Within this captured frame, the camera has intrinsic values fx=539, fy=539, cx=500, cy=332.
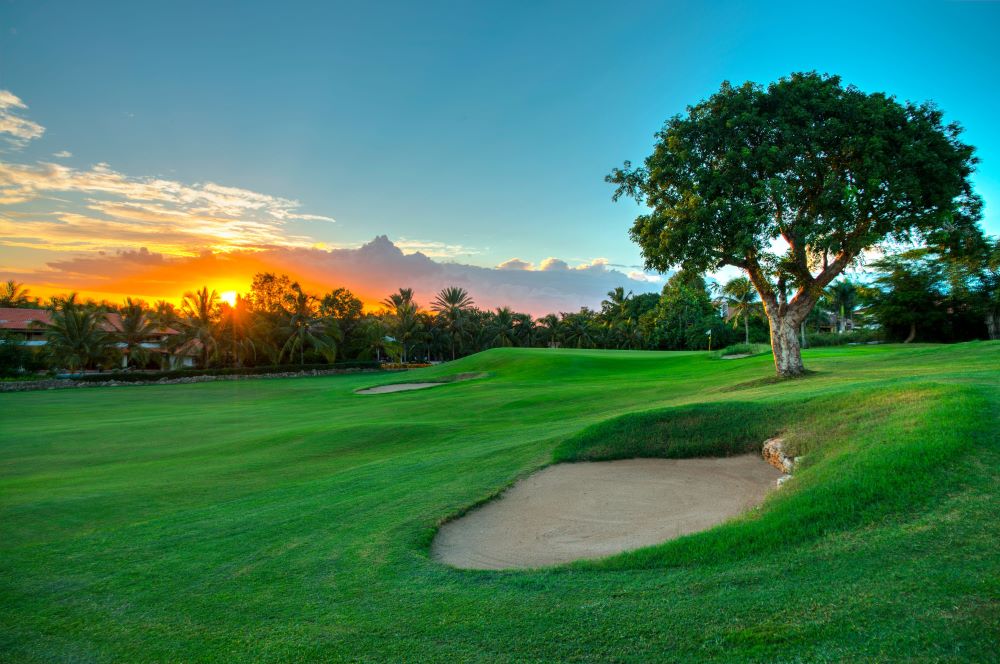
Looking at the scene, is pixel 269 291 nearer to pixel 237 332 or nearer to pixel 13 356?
pixel 237 332

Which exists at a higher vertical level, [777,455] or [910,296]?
[910,296]

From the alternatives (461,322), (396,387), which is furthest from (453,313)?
(396,387)

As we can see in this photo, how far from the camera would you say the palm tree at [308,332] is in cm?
6825

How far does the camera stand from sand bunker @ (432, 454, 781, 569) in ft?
23.0

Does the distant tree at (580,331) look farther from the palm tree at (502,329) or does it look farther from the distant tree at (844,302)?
the distant tree at (844,302)

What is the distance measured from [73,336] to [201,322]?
12129 millimetres

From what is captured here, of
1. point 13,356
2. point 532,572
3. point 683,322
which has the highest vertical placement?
point 683,322

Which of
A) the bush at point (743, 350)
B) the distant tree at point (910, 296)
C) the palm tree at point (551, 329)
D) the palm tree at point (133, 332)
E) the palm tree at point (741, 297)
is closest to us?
the bush at point (743, 350)

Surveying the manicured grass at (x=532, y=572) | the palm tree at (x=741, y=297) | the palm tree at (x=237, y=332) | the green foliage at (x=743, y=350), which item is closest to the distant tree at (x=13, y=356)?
the palm tree at (x=237, y=332)

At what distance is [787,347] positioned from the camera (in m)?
19.8

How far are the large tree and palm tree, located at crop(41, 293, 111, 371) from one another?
2398 inches

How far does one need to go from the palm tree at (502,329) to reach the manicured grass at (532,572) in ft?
256

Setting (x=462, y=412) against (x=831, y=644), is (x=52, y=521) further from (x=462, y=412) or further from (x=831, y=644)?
(x=462, y=412)

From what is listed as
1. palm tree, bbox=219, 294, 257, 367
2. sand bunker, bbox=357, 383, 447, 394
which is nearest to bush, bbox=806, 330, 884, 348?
sand bunker, bbox=357, 383, 447, 394
